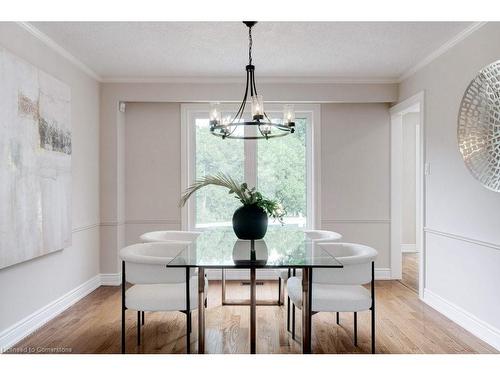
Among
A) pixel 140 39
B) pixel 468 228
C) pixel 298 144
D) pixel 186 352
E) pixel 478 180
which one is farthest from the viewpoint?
pixel 298 144

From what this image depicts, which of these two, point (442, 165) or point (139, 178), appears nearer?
point (442, 165)

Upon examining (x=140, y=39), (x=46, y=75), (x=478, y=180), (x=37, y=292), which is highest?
(x=140, y=39)

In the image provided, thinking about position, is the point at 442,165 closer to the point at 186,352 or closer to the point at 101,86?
the point at 186,352

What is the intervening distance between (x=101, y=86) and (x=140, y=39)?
1426 mm

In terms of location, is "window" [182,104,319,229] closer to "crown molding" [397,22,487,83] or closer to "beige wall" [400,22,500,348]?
"crown molding" [397,22,487,83]

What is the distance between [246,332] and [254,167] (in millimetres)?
2247

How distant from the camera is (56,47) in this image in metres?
3.39

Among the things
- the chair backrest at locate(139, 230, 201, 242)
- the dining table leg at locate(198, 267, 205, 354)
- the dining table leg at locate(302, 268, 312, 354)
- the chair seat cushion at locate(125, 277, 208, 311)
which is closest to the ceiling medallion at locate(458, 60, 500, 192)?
the dining table leg at locate(302, 268, 312, 354)

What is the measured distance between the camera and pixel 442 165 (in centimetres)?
344

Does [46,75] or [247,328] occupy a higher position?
[46,75]

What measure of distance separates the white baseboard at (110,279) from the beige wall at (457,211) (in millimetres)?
3407

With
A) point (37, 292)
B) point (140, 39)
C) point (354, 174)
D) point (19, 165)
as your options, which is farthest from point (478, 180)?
point (37, 292)

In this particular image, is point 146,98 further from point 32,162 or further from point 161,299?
point 161,299

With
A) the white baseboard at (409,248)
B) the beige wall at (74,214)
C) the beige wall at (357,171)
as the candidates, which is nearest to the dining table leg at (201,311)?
the beige wall at (74,214)
